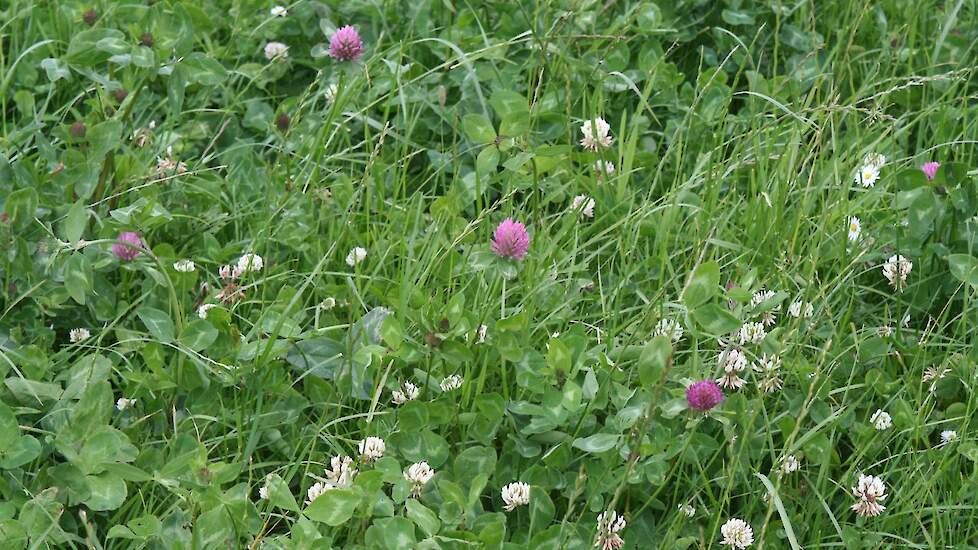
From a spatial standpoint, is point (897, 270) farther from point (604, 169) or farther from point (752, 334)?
point (604, 169)

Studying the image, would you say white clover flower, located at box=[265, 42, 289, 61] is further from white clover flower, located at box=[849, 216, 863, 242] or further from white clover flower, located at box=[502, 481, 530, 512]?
white clover flower, located at box=[502, 481, 530, 512]

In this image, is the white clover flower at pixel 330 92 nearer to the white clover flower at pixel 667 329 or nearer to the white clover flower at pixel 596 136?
the white clover flower at pixel 596 136

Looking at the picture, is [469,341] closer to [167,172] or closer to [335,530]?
[335,530]

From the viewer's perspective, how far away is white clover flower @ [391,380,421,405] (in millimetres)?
2486

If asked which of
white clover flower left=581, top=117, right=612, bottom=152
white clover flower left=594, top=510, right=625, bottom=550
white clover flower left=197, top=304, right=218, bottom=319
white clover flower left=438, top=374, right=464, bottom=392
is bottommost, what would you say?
white clover flower left=594, top=510, right=625, bottom=550

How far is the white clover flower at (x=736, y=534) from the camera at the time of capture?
7.48 ft

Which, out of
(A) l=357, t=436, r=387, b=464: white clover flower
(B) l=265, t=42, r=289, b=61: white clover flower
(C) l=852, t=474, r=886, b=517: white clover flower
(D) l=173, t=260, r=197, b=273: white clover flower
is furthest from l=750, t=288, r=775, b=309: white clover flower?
(B) l=265, t=42, r=289, b=61: white clover flower

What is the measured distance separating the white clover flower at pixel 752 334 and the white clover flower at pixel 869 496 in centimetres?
34

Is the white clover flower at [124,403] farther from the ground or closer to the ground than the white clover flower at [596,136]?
farther from the ground

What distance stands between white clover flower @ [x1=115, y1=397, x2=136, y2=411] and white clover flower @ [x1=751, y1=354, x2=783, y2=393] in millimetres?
1159

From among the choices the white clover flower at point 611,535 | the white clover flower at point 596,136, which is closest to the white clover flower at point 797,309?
the white clover flower at point 611,535

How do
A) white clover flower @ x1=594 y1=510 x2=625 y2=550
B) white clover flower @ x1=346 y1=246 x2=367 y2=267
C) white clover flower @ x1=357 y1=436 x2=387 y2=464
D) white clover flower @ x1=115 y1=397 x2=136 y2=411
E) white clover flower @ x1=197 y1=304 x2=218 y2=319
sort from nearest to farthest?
white clover flower @ x1=594 y1=510 x2=625 y2=550 < white clover flower @ x1=357 y1=436 x2=387 y2=464 < white clover flower @ x1=115 y1=397 x2=136 y2=411 < white clover flower @ x1=197 y1=304 x2=218 y2=319 < white clover flower @ x1=346 y1=246 x2=367 y2=267

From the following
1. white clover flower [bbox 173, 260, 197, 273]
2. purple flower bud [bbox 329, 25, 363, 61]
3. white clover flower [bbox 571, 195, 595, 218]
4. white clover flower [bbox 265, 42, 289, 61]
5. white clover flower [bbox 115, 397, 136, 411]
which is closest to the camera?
white clover flower [bbox 115, 397, 136, 411]

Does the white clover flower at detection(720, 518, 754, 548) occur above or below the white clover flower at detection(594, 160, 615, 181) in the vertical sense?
below
